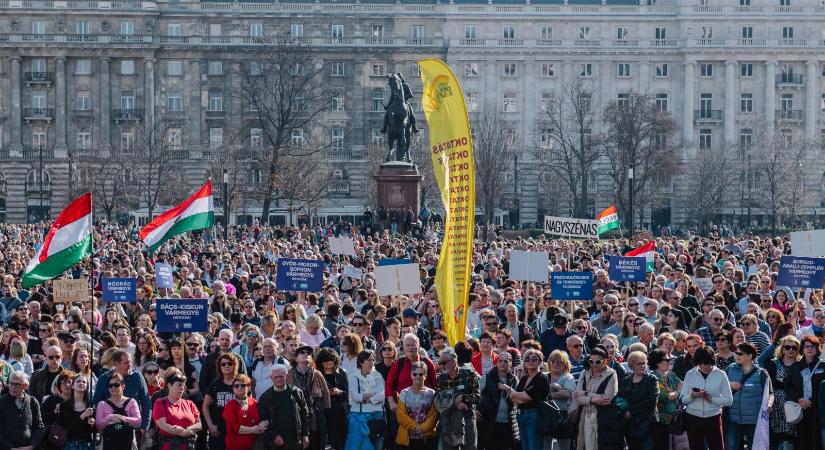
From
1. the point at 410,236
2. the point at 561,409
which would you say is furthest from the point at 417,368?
the point at 410,236

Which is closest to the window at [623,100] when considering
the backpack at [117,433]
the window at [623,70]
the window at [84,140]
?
the window at [623,70]

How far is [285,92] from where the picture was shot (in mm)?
98875

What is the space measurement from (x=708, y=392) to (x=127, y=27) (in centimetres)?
9307

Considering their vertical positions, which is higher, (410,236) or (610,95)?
(610,95)

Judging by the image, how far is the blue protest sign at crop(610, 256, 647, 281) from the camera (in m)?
29.0

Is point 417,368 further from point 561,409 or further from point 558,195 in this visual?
point 558,195

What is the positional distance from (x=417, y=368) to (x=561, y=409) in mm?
1764

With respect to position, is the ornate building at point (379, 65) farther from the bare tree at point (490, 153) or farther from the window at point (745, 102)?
the bare tree at point (490, 153)

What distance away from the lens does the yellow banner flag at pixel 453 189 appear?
19.6 metres

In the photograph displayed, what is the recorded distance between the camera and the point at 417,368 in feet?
57.3

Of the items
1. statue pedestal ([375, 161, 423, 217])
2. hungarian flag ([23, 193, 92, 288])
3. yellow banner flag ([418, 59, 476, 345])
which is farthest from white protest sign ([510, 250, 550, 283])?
statue pedestal ([375, 161, 423, 217])

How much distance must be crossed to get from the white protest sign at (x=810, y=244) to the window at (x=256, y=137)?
77.3 meters

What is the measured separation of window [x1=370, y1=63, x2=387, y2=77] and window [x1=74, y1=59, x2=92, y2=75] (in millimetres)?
18645

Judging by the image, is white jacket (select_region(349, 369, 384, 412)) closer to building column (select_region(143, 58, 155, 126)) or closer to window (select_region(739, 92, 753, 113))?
building column (select_region(143, 58, 155, 126))
